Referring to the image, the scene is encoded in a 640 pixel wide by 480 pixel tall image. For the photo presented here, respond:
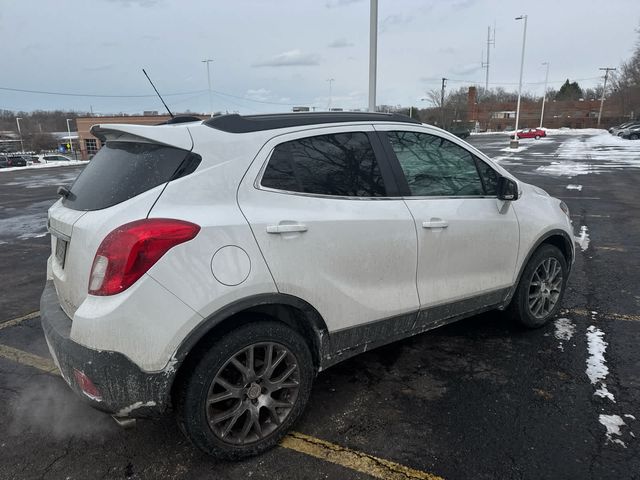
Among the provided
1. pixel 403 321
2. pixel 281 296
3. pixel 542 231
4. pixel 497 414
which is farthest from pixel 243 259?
pixel 542 231

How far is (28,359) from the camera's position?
3.76 meters

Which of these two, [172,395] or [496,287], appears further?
[496,287]

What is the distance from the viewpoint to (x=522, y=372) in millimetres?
3439

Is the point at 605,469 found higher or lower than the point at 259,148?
lower

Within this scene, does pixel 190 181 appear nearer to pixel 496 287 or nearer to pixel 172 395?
pixel 172 395

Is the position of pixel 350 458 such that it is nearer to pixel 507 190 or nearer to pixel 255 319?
pixel 255 319

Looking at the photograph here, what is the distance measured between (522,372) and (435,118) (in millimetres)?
82411

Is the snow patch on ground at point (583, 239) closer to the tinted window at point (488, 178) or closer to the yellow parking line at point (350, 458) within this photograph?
the tinted window at point (488, 178)

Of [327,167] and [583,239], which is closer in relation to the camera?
[327,167]

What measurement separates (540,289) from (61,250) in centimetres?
363

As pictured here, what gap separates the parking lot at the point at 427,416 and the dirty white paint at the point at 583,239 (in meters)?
2.61

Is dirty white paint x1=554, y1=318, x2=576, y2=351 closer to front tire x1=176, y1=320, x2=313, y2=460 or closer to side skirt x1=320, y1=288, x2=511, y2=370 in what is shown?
side skirt x1=320, y1=288, x2=511, y2=370

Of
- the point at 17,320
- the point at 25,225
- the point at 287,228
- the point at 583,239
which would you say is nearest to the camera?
the point at 287,228

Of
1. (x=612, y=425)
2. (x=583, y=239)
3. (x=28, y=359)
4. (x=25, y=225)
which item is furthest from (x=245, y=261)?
(x=25, y=225)
